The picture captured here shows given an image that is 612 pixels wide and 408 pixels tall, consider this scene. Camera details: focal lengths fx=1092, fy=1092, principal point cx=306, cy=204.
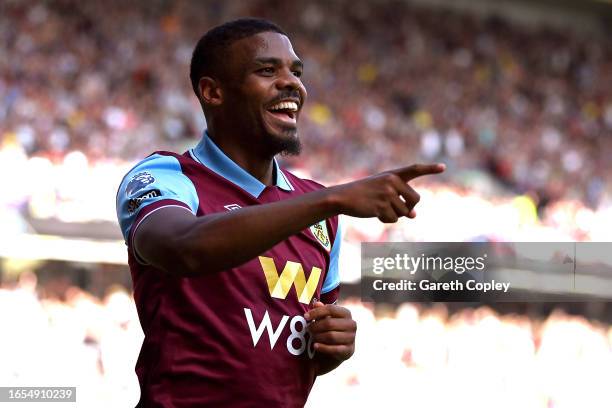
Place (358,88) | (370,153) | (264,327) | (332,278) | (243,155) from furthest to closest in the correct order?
(358,88) < (370,153) < (332,278) < (243,155) < (264,327)

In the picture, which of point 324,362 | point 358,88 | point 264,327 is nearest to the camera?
point 264,327

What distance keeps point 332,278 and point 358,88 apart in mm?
15233

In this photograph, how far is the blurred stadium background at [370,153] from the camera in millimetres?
7559

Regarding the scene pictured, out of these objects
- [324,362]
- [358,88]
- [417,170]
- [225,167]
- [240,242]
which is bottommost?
[324,362]

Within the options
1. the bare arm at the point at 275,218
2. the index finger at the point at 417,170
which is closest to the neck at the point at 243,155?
the bare arm at the point at 275,218

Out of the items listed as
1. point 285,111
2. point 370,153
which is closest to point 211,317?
point 285,111

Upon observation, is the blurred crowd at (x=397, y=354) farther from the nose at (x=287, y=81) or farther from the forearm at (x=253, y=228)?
the forearm at (x=253, y=228)

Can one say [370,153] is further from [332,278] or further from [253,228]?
[253,228]

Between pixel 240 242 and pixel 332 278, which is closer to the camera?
pixel 240 242

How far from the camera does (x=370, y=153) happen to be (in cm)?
1587

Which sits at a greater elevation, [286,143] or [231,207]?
[286,143]

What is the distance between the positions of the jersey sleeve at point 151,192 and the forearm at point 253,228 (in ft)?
0.74

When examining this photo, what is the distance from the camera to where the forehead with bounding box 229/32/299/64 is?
9.37 ft

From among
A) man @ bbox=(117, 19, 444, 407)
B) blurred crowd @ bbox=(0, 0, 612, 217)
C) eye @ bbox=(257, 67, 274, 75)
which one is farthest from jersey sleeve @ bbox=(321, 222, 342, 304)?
blurred crowd @ bbox=(0, 0, 612, 217)
